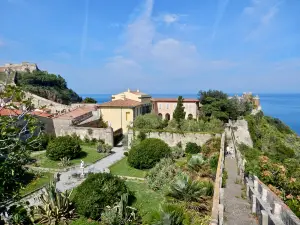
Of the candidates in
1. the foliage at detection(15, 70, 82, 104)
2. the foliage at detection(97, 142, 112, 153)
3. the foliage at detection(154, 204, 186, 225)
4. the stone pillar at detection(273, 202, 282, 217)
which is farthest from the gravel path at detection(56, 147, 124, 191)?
the foliage at detection(15, 70, 82, 104)

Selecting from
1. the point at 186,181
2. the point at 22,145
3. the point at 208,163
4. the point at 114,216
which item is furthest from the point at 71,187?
the point at 22,145

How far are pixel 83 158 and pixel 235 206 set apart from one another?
15981 millimetres

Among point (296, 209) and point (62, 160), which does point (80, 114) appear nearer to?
point (62, 160)

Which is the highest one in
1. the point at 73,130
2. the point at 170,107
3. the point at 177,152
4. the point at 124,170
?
the point at 170,107

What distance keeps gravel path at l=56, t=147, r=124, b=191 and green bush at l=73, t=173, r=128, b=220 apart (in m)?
3.51

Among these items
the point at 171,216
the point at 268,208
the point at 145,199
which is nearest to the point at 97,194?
the point at 145,199

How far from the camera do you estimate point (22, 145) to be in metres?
5.43

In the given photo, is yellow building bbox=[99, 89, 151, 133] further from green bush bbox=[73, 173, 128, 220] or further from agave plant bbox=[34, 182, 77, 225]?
agave plant bbox=[34, 182, 77, 225]

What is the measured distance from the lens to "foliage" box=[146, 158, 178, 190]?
1616cm

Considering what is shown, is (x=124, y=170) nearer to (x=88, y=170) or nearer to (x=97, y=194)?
(x=88, y=170)

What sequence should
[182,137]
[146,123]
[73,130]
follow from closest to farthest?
[182,137] → [146,123] → [73,130]

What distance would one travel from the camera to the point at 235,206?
11.8m

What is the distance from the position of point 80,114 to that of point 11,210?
31652 millimetres

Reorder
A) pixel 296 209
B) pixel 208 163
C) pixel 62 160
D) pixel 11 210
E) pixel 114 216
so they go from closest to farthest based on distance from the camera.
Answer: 1. pixel 11 210
2. pixel 296 209
3. pixel 114 216
4. pixel 208 163
5. pixel 62 160
